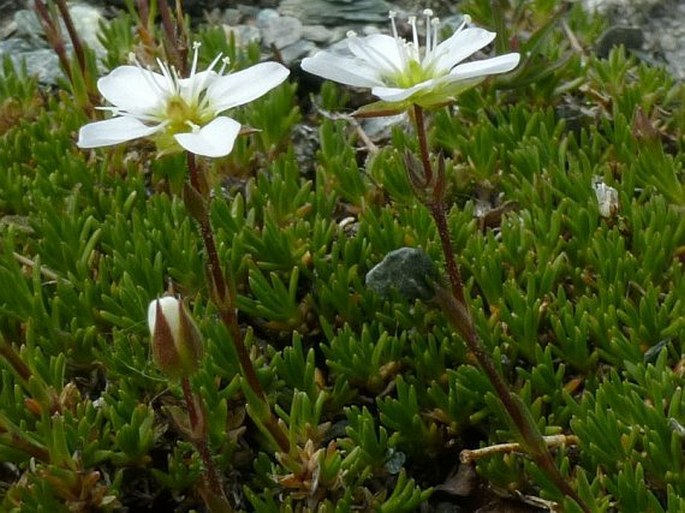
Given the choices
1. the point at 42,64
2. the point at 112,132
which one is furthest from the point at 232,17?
the point at 112,132

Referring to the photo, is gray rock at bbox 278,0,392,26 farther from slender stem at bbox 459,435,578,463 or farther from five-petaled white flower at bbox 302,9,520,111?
slender stem at bbox 459,435,578,463

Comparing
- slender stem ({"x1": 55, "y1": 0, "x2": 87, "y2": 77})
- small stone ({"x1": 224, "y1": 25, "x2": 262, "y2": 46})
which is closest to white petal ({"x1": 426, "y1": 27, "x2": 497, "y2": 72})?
slender stem ({"x1": 55, "y1": 0, "x2": 87, "y2": 77})

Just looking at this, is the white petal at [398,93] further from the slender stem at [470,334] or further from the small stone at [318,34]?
the small stone at [318,34]

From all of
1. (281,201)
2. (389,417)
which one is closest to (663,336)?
(389,417)

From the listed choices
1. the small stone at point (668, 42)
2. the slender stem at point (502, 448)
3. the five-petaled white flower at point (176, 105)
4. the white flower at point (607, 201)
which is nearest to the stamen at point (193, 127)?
the five-petaled white flower at point (176, 105)

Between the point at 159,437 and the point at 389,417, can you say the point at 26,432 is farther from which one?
the point at 389,417

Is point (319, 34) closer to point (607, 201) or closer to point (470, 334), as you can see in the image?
point (607, 201)
